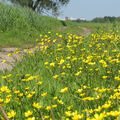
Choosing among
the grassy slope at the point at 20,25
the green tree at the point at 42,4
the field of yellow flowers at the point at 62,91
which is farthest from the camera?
the green tree at the point at 42,4

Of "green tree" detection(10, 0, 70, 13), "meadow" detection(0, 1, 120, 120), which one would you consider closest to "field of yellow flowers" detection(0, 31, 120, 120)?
"meadow" detection(0, 1, 120, 120)

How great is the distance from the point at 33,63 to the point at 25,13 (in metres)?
8.82

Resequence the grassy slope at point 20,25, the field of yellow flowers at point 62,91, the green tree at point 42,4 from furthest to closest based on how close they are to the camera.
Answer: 1. the green tree at point 42,4
2. the grassy slope at point 20,25
3. the field of yellow flowers at point 62,91

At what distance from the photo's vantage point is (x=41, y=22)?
12859mm

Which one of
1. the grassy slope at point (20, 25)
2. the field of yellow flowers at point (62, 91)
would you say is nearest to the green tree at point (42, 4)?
the grassy slope at point (20, 25)

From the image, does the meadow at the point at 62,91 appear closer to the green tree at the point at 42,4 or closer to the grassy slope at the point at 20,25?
the grassy slope at the point at 20,25

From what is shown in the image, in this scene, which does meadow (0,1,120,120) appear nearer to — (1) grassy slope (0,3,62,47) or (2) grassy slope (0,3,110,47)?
(2) grassy slope (0,3,110,47)

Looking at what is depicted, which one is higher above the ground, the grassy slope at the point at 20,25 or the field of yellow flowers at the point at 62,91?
the grassy slope at the point at 20,25

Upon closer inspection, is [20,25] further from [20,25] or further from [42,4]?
[42,4]

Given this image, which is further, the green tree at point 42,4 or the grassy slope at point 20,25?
the green tree at point 42,4

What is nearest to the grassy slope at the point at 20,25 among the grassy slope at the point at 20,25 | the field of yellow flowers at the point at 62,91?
the grassy slope at the point at 20,25

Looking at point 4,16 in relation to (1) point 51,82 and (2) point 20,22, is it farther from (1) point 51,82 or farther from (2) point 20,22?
(1) point 51,82

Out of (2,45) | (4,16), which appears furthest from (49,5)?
(2,45)

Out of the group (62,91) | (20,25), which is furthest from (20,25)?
(62,91)
